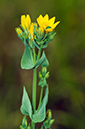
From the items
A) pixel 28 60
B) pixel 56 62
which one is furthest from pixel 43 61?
pixel 56 62

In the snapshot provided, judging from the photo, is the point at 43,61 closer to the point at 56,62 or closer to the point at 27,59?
the point at 27,59

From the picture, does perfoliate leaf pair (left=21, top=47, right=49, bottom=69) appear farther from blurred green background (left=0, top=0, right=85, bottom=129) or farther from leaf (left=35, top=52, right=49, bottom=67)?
blurred green background (left=0, top=0, right=85, bottom=129)

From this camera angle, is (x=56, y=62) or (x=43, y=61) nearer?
(x=43, y=61)

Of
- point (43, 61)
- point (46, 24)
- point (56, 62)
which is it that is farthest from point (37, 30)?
point (56, 62)

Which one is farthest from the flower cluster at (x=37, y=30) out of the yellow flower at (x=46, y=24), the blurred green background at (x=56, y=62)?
the blurred green background at (x=56, y=62)

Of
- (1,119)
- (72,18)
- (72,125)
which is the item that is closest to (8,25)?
(72,18)

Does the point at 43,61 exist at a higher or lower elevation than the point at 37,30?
lower

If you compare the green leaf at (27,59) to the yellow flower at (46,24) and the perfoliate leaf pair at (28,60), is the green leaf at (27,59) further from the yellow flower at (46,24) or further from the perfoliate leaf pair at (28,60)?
the yellow flower at (46,24)

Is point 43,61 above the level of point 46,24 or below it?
below

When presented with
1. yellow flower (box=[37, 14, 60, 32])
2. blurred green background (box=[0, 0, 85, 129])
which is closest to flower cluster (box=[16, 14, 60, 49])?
yellow flower (box=[37, 14, 60, 32])

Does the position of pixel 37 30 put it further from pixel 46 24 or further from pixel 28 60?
pixel 28 60

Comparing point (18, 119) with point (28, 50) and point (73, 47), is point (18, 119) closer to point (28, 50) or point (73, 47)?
point (73, 47)
